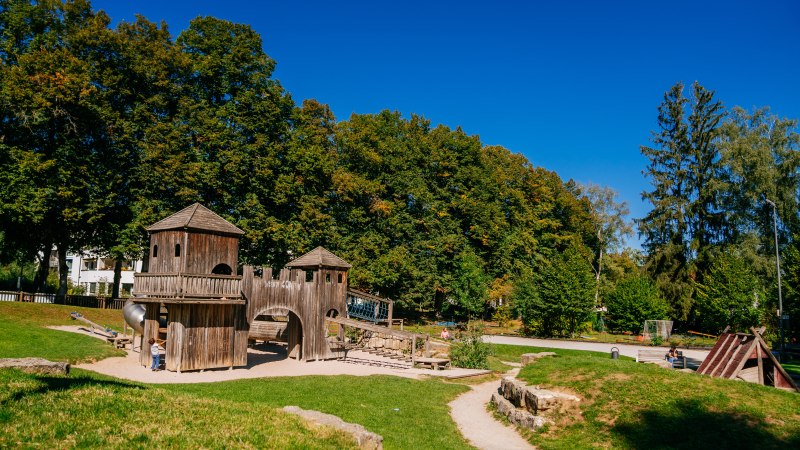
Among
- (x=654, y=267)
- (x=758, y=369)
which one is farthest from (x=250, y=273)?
(x=654, y=267)

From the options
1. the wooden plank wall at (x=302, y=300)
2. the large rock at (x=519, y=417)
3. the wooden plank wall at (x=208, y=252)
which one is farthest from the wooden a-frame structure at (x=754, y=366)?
the wooden plank wall at (x=208, y=252)

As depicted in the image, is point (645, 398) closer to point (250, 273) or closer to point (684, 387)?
point (684, 387)

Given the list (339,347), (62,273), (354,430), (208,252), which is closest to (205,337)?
(208,252)

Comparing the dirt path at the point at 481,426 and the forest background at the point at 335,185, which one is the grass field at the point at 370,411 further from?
the forest background at the point at 335,185

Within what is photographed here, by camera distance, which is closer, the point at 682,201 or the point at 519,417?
the point at 519,417

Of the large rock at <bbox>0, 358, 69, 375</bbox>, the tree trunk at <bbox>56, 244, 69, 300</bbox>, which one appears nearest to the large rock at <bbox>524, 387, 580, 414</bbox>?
the large rock at <bbox>0, 358, 69, 375</bbox>

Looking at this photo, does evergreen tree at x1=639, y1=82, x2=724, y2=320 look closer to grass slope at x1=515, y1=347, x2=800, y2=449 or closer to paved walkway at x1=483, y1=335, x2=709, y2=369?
paved walkway at x1=483, y1=335, x2=709, y2=369

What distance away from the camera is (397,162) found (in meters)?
52.7

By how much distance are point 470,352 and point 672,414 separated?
16.0 metres

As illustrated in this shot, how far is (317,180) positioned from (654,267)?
34.5 metres

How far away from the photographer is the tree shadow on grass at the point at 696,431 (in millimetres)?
12070

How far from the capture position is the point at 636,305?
49.5 m

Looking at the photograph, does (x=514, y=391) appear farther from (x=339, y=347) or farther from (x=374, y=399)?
(x=339, y=347)

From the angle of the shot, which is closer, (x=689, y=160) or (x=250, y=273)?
(x=250, y=273)
